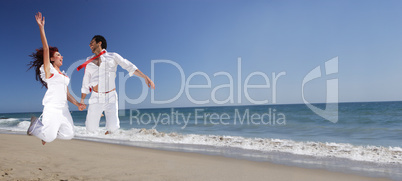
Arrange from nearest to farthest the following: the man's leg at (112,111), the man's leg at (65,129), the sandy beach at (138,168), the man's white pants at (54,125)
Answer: the man's white pants at (54,125) < the man's leg at (65,129) < the man's leg at (112,111) < the sandy beach at (138,168)

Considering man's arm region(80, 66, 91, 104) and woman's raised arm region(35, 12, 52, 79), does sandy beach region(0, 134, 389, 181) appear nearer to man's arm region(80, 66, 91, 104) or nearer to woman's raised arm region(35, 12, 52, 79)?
man's arm region(80, 66, 91, 104)

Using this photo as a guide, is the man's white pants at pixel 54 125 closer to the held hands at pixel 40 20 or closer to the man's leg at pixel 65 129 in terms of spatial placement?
the man's leg at pixel 65 129

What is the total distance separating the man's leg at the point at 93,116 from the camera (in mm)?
2139

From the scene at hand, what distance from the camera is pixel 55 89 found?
2121 millimetres

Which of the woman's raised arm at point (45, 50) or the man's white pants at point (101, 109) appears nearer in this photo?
the woman's raised arm at point (45, 50)

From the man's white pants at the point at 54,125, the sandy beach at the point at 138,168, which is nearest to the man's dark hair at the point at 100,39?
the man's white pants at the point at 54,125

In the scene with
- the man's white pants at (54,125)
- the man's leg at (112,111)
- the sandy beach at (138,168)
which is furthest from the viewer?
the sandy beach at (138,168)

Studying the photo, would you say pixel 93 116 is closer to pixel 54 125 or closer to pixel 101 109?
pixel 101 109

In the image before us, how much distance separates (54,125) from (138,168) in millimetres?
4892

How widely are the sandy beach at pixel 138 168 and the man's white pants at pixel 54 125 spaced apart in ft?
12.9

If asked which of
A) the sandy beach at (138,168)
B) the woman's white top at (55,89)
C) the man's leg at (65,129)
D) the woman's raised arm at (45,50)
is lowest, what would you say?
the sandy beach at (138,168)

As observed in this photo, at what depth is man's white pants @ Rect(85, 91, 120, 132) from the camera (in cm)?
215

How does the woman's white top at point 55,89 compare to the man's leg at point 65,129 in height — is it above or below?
above

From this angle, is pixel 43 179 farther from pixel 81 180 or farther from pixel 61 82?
pixel 61 82
